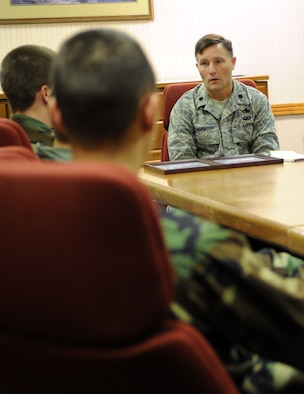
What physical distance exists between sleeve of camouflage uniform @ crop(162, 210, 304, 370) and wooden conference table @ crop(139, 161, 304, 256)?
490 millimetres

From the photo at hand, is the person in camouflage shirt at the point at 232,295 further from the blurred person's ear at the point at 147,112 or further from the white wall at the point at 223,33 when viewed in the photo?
the white wall at the point at 223,33

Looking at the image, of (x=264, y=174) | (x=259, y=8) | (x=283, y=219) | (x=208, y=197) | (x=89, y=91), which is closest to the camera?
(x=89, y=91)

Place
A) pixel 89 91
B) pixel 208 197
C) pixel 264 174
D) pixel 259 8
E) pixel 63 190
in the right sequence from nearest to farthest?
1. pixel 63 190
2. pixel 89 91
3. pixel 208 197
4. pixel 264 174
5. pixel 259 8

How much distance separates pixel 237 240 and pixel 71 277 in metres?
0.29

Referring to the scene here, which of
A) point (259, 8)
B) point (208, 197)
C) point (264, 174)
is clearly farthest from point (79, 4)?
point (208, 197)

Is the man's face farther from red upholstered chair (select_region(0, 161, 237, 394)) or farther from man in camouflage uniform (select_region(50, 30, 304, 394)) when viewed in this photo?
red upholstered chair (select_region(0, 161, 237, 394))

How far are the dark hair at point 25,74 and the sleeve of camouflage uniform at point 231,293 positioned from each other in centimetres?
172

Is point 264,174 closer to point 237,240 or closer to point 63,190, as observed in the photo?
point 237,240

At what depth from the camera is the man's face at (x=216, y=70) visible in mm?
3631

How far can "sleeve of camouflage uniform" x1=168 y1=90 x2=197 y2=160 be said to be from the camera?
11.5 ft

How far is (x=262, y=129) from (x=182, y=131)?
0.43 meters

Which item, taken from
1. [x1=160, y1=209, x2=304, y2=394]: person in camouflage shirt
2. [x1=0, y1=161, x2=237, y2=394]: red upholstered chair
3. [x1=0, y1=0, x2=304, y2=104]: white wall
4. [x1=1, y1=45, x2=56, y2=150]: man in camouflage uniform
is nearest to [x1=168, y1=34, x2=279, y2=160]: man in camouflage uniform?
[x1=1, y1=45, x2=56, y2=150]: man in camouflage uniform

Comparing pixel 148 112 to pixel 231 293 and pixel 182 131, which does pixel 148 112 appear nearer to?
pixel 231 293

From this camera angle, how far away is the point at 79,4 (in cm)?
523
